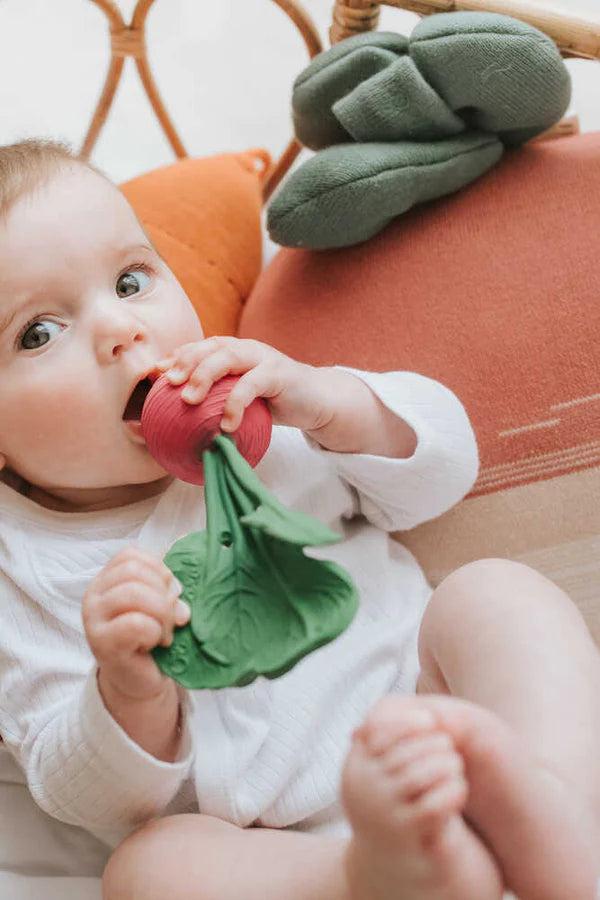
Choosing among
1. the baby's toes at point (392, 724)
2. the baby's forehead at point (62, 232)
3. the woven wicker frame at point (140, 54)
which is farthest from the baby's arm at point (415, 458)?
the woven wicker frame at point (140, 54)

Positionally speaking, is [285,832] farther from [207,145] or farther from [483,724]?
[207,145]

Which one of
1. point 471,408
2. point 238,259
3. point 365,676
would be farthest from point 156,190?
point 365,676

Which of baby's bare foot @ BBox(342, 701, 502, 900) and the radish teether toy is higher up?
the radish teether toy

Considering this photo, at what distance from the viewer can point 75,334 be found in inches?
31.1

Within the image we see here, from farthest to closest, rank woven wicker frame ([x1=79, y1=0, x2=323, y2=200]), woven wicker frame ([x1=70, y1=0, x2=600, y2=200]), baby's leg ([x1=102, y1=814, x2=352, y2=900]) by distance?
woven wicker frame ([x1=79, y1=0, x2=323, y2=200]) < woven wicker frame ([x1=70, y1=0, x2=600, y2=200]) < baby's leg ([x1=102, y1=814, x2=352, y2=900])

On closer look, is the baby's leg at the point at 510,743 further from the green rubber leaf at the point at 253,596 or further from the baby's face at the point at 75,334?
the baby's face at the point at 75,334

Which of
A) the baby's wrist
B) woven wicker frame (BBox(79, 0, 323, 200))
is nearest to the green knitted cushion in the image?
woven wicker frame (BBox(79, 0, 323, 200))

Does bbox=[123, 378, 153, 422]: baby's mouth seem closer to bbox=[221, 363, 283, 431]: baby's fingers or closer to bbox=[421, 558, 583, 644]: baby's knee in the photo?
bbox=[221, 363, 283, 431]: baby's fingers

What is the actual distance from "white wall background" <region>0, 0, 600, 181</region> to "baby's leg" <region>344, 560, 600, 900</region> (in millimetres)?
1352

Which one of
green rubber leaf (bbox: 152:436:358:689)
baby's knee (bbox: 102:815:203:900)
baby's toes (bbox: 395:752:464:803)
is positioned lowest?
baby's knee (bbox: 102:815:203:900)

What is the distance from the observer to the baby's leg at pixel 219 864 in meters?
0.65

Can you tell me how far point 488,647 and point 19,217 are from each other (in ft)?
1.67

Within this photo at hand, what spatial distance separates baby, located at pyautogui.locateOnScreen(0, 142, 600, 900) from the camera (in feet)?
1.81

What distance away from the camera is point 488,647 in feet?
2.33
